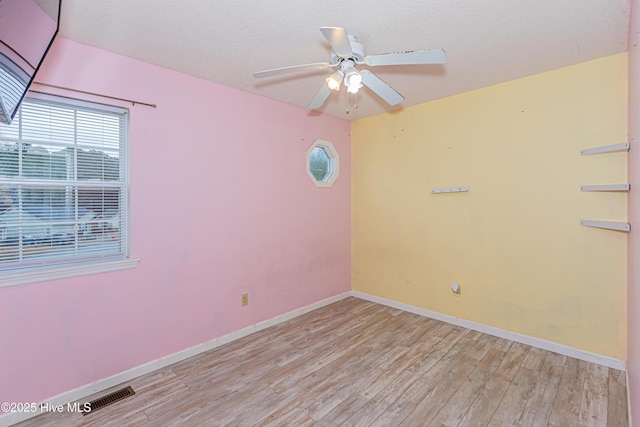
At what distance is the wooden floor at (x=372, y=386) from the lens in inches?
73.5

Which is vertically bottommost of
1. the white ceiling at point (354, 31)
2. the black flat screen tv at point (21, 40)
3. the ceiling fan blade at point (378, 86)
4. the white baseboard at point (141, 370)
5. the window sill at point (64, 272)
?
the white baseboard at point (141, 370)

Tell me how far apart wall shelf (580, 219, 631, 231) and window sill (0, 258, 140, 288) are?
140 inches

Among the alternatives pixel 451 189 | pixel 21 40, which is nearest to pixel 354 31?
pixel 21 40

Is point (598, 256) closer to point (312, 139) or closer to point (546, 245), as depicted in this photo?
point (546, 245)

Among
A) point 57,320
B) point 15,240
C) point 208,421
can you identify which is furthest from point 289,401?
point 15,240

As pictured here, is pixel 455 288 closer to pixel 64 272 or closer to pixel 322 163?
pixel 322 163

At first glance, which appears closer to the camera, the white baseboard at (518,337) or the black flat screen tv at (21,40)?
the black flat screen tv at (21,40)

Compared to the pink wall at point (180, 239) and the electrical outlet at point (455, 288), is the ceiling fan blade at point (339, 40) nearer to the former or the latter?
the pink wall at point (180, 239)

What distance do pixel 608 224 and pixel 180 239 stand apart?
336 cm

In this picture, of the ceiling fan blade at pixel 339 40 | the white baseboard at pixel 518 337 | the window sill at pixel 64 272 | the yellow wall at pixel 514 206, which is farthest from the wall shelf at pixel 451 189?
the window sill at pixel 64 272

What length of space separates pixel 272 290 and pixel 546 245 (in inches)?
104

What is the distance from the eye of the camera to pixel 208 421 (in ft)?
6.07

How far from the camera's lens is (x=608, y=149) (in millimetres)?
2193

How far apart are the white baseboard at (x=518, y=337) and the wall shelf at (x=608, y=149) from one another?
1.63 metres
